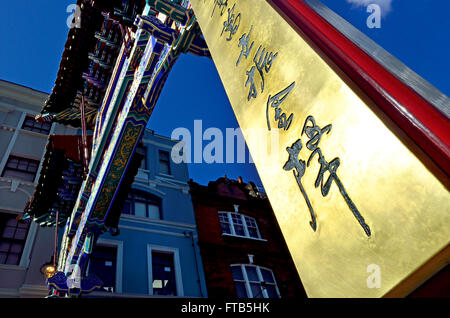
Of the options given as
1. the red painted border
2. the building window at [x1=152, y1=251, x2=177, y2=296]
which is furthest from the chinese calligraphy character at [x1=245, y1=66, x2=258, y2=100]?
the building window at [x1=152, y1=251, x2=177, y2=296]

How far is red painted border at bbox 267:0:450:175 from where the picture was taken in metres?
0.67

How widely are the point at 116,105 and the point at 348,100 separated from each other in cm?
575

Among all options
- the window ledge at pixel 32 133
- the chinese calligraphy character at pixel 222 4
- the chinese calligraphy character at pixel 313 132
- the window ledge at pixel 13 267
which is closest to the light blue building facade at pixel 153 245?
the window ledge at pixel 13 267

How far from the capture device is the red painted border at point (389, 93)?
665 millimetres

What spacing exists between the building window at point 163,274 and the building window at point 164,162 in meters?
4.46

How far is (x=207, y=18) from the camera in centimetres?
238

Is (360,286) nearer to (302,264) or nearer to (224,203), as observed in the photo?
(302,264)

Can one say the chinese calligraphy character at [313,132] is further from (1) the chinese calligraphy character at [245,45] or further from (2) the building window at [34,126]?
(2) the building window at [34,126]

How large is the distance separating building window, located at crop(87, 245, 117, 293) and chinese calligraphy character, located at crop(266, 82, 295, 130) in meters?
9.40

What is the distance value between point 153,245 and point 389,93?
431 inches

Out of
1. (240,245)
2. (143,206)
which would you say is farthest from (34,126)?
(240,245)

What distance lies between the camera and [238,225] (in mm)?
13422

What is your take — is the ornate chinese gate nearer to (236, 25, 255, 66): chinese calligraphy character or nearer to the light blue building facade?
(236, 25, 255, 66): chinese calligraphy character
